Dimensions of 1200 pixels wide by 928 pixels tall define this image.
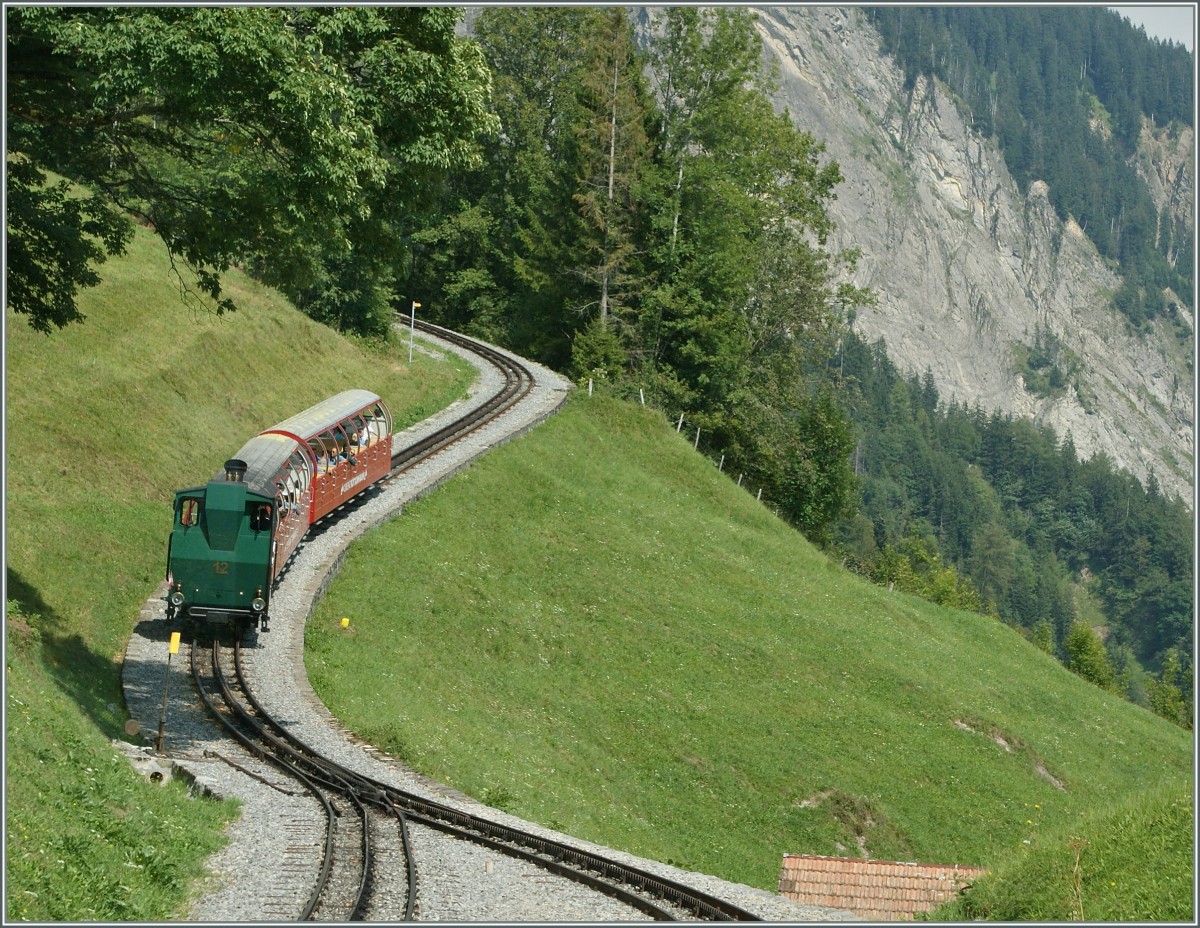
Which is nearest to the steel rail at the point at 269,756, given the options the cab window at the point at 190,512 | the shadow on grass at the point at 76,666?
the shadow on grass at the point at 76,666

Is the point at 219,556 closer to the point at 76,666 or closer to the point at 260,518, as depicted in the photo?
the point at 260,518

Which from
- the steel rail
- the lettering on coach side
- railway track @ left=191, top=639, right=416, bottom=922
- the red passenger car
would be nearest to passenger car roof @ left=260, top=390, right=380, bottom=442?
the red passenger car

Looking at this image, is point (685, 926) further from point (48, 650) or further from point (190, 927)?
point (48, 650)

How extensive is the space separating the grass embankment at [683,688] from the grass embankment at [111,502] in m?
5.51

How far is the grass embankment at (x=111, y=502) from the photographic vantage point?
16.6 m

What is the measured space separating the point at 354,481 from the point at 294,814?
71.7ft

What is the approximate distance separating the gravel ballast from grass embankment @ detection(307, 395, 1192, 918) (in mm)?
961

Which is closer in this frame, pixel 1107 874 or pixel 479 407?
pixel 1107 874

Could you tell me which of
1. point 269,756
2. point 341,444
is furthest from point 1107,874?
point 341,444

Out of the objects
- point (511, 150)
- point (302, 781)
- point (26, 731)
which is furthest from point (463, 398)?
point (26, 731)

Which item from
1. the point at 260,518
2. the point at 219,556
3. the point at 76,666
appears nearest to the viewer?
the point at 76,666

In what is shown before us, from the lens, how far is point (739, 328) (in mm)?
66500

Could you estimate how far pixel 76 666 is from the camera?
2727 cm

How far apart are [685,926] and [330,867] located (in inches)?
195
